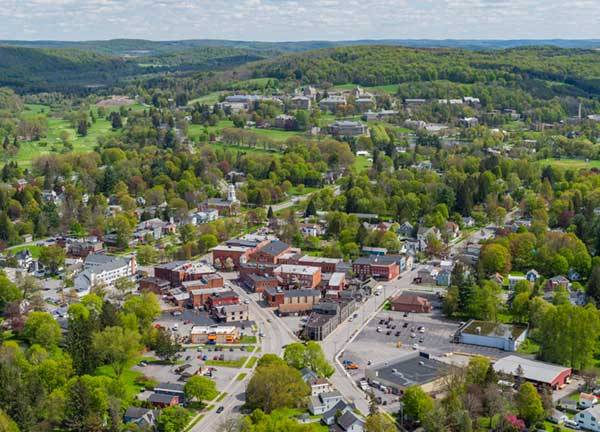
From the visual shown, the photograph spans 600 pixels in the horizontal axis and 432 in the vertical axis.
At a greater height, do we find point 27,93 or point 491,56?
point 491,56

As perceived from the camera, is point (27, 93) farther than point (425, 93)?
Yes

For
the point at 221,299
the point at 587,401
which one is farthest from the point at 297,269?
the point at 587,401

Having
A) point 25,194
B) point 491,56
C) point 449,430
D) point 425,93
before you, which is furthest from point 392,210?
point 491,56

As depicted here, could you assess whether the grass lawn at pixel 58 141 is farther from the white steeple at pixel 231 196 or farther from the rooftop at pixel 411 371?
the rooftop at pixel 411 371

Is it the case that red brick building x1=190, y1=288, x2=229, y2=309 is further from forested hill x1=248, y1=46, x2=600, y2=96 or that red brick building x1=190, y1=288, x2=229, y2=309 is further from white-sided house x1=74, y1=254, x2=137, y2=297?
forested hill x1=248, y1=46, x2=600, y2=96

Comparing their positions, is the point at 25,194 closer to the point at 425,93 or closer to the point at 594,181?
the point at 594,181

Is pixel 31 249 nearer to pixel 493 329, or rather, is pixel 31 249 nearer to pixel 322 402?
pixel 322 402

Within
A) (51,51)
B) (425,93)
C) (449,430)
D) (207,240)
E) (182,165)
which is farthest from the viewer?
(51,51)
